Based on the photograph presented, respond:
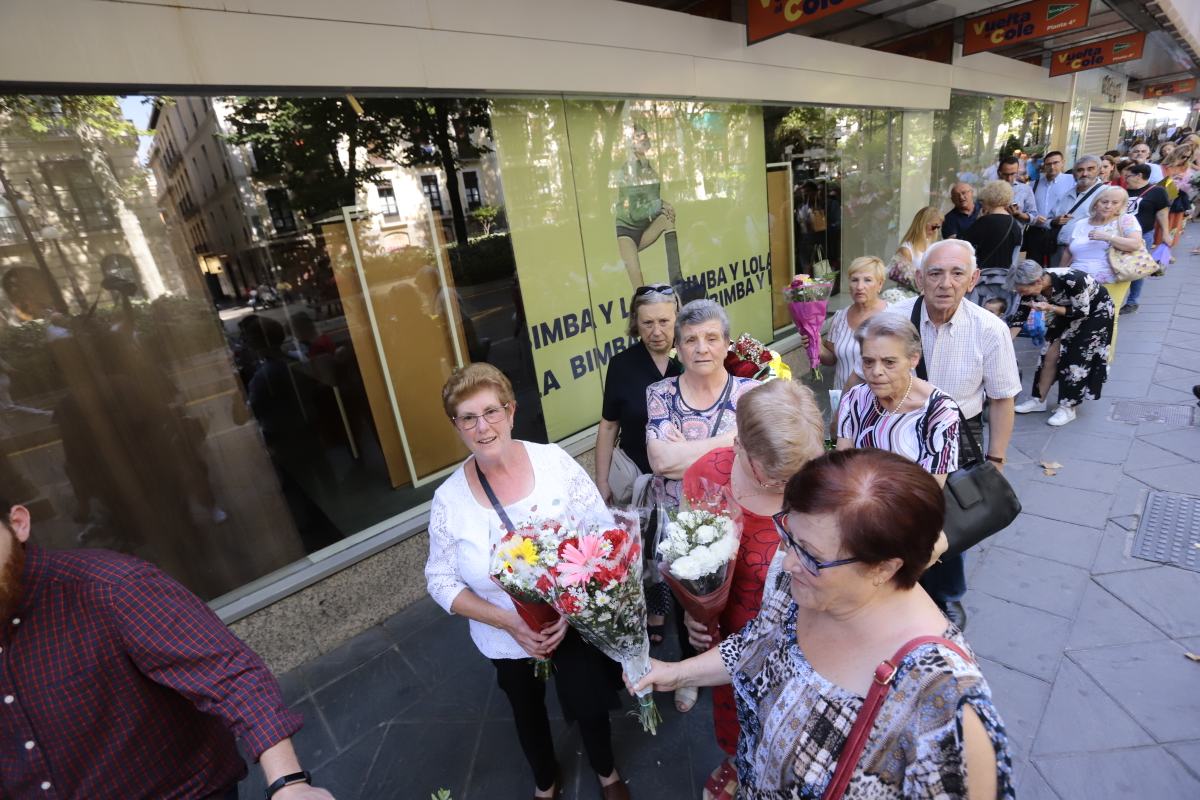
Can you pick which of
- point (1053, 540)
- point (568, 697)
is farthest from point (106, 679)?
point (1053, 540)

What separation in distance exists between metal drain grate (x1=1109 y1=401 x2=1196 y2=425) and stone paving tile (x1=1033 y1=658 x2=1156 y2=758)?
3808 mm

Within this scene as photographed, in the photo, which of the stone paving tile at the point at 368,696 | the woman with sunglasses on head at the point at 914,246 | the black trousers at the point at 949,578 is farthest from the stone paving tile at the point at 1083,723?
the woman with sunglasses on head at the point at 914,246

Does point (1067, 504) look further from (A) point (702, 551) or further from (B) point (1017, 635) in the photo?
(A) point (702, 551)

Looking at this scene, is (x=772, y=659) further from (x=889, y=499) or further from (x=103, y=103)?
(x=103, y=103)

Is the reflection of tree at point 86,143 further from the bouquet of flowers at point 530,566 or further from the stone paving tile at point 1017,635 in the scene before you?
the stone paving tile at point 1017,635

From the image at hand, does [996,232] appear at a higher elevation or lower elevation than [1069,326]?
higher

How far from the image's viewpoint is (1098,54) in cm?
1171

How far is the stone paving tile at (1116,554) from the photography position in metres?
3.54

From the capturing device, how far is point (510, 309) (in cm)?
488

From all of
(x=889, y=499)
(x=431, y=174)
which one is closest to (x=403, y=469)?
(x=431, y=174)

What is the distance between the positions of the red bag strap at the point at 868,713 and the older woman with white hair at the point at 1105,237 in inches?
238

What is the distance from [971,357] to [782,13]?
3.85m

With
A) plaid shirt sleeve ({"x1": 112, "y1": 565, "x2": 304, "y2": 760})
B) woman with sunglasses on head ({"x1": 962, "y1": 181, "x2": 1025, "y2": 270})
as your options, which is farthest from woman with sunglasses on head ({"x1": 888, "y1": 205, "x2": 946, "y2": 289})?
plaid shirt sleeve ({"x1": 112, "y1": 565, "x2": 304, "y2": 760})

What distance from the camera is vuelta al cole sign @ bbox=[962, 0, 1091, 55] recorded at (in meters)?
7.62
